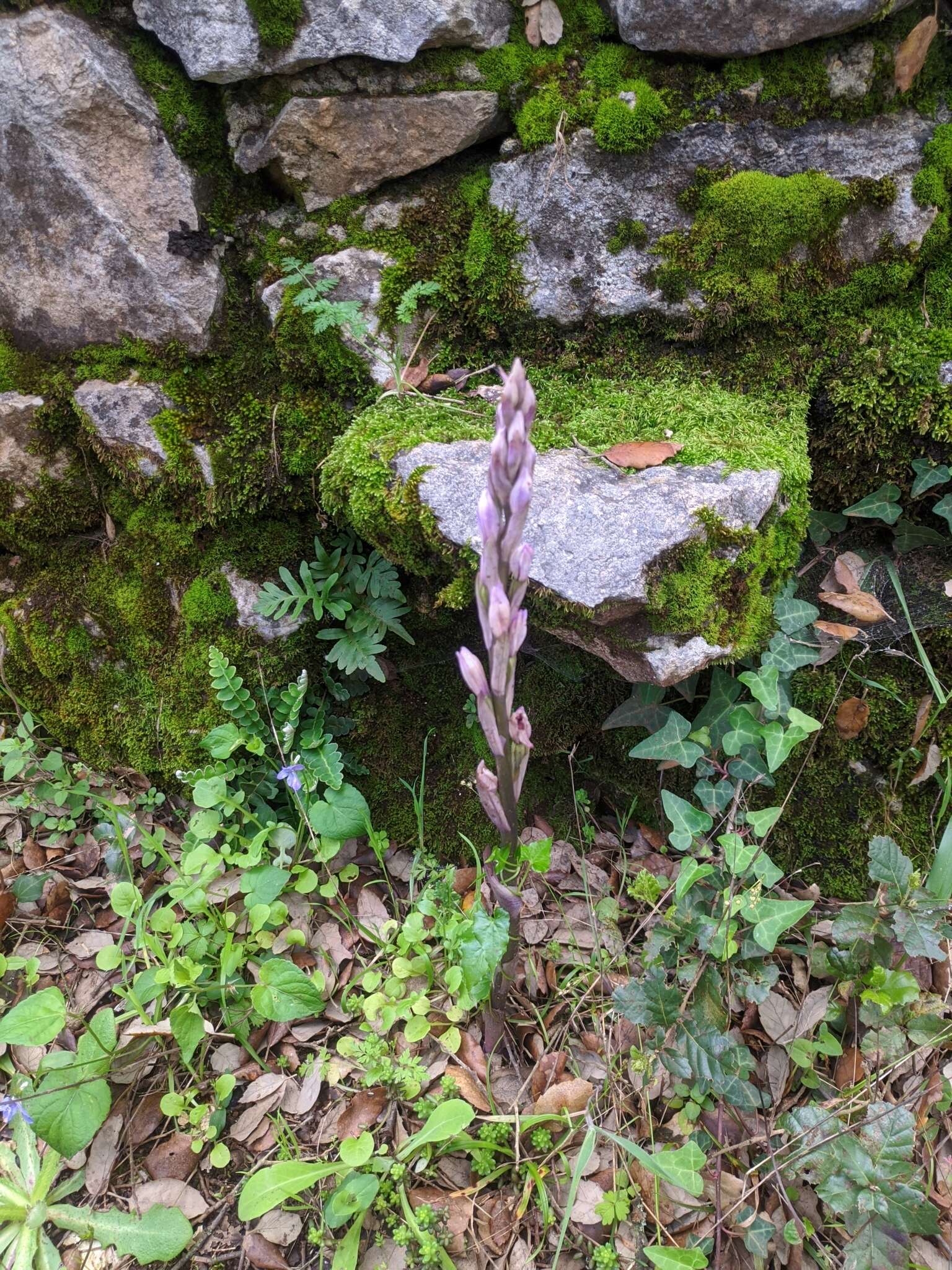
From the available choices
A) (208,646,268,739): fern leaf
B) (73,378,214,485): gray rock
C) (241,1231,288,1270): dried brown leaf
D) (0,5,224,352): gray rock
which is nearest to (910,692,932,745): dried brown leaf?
(208,646,268,739): fern leaf

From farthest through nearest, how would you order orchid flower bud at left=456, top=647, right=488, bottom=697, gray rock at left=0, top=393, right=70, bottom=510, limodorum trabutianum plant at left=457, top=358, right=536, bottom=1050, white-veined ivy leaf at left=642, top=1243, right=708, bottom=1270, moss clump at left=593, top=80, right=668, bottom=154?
1. gray rock at left=0, top=393, right=70, bottom=510
2. moss clump at left=593, top=80, right=668, bottom=154
3. white-veined ivy leaf at left=642, top=1243, right=708, bottom=1270
4. orchid flower bud at left=456, top=647, right=488, bottom=697
5. limodorum trabutianum plant at left=457, top=358, right=536, bottom=1050

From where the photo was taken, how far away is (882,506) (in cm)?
248

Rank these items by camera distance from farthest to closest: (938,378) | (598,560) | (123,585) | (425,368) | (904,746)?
(123,585) < (425,368) < (904,746) < (938,378) < (598,560)

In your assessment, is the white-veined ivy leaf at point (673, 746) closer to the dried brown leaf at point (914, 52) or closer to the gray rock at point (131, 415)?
the gray rock at point (131, 415)

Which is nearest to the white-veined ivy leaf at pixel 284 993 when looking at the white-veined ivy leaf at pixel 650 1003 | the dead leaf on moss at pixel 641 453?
the white-veined ivy leaf at pixel 650 1003

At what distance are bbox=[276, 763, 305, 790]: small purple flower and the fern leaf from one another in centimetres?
25

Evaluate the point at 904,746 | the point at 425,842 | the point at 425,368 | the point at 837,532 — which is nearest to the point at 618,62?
the point at 425,368

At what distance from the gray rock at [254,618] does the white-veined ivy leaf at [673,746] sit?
54.4 inches

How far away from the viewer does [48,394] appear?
2.75 meters

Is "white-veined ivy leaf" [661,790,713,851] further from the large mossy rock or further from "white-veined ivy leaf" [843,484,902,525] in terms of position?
"white-veined ivy leaf" [843,484,902,525]

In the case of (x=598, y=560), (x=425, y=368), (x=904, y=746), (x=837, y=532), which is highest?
(x=425, y=368)

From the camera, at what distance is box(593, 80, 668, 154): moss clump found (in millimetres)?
2475

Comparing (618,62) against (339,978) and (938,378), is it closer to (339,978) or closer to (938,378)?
(938,378)

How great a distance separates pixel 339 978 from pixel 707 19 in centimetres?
350
